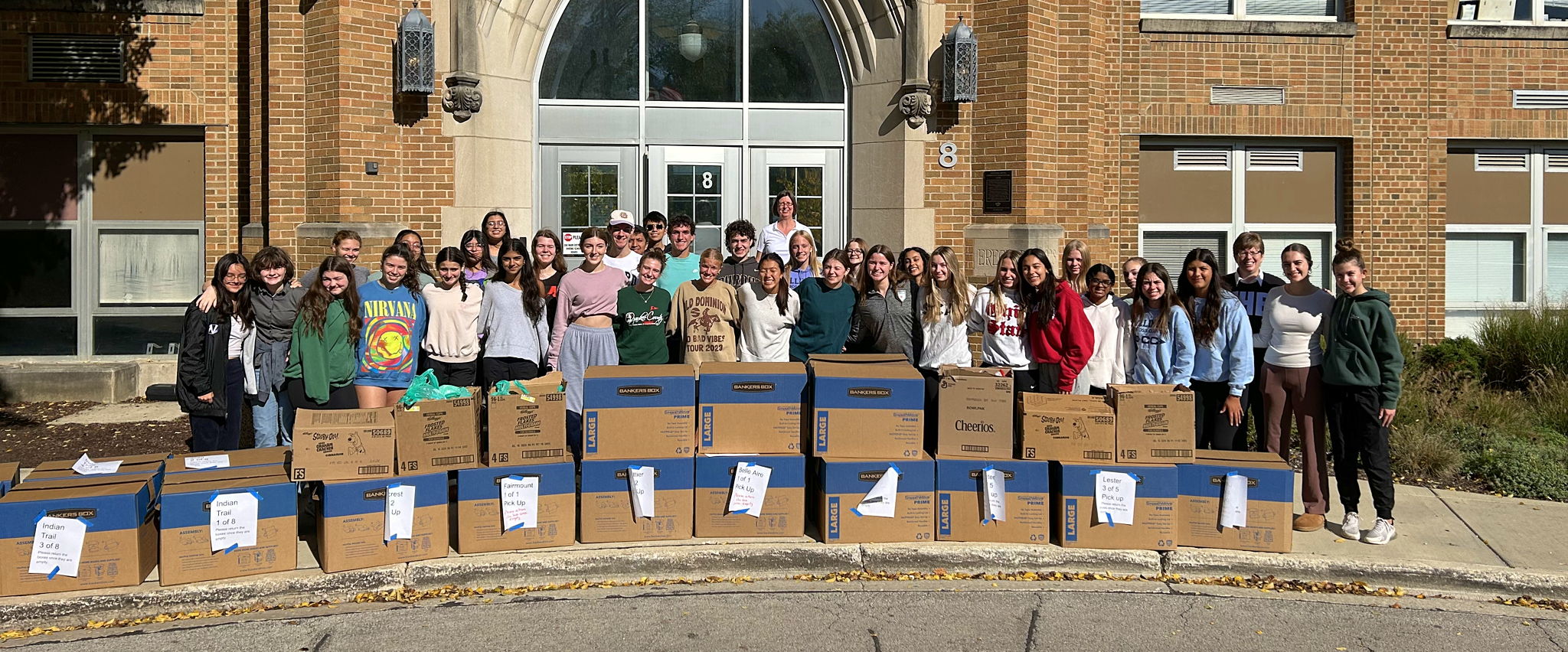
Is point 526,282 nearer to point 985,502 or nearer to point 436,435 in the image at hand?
point 436,435

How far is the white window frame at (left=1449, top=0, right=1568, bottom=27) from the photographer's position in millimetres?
12281

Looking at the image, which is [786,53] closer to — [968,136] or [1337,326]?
[968,136]

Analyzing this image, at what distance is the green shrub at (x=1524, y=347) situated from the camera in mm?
10680

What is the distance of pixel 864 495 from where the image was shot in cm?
629

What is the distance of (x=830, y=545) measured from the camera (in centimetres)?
622

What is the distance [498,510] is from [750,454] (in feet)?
4.51

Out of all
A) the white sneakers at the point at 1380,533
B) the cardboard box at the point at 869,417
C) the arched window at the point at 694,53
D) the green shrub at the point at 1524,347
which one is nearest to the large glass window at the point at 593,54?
the arched window at the point at 694,53

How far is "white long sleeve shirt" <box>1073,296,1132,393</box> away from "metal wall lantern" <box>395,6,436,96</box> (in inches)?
251

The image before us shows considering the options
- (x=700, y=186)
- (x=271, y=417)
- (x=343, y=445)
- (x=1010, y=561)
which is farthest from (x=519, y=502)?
(x=700, y=186)

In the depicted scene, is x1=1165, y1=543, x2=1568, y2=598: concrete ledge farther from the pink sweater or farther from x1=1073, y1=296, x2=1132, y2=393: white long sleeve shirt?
the pink sweater

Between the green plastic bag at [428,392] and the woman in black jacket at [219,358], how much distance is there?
1242mm

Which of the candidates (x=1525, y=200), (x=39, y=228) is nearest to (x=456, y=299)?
(x=39, y=228)

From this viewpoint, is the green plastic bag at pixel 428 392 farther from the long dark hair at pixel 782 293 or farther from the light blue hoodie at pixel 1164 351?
the light blue hoodie at pixel 1164 351

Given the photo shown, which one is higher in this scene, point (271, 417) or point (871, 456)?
point (271, 417)
